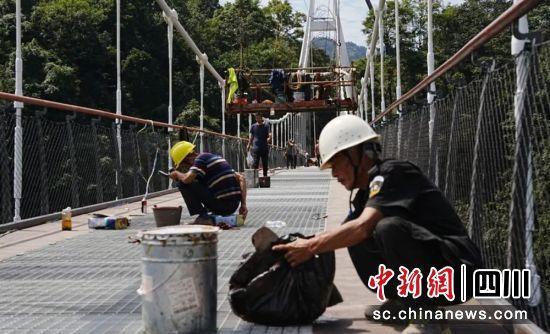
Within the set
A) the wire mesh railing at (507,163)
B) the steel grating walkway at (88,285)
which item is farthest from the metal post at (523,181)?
the steel grating walkway at (88,285)

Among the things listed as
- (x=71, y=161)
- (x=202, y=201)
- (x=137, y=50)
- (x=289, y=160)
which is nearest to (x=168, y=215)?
(x=202, y=201)

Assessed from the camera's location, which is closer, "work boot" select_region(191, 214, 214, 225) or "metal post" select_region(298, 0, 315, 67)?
"work boot" select_region(191, 214, 214, 225)

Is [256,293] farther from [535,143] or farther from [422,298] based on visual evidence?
[535,143]

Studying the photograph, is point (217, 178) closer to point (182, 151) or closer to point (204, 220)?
point (182, 151)

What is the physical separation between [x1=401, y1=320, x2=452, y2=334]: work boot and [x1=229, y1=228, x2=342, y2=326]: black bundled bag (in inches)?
18.3

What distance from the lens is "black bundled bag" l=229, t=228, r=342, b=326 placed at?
10.2ft

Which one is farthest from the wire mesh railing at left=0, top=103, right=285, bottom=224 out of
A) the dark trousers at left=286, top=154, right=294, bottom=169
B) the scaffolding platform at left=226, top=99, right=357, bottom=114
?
the dark trousers at left=286, top=154, right=294, bottom=169

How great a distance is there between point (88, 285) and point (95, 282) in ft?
0.31

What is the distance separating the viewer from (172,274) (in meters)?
2.88

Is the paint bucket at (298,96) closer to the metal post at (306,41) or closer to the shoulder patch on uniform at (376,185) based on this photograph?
the shoulder patch on uniform at (376,185)

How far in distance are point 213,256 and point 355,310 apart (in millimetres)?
895

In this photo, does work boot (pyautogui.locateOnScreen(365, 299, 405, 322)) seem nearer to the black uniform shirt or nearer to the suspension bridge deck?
the suspension bridge deck

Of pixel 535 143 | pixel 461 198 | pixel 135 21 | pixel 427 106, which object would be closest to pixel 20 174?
pixel 427 106

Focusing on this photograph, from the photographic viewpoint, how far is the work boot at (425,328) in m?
2.80
